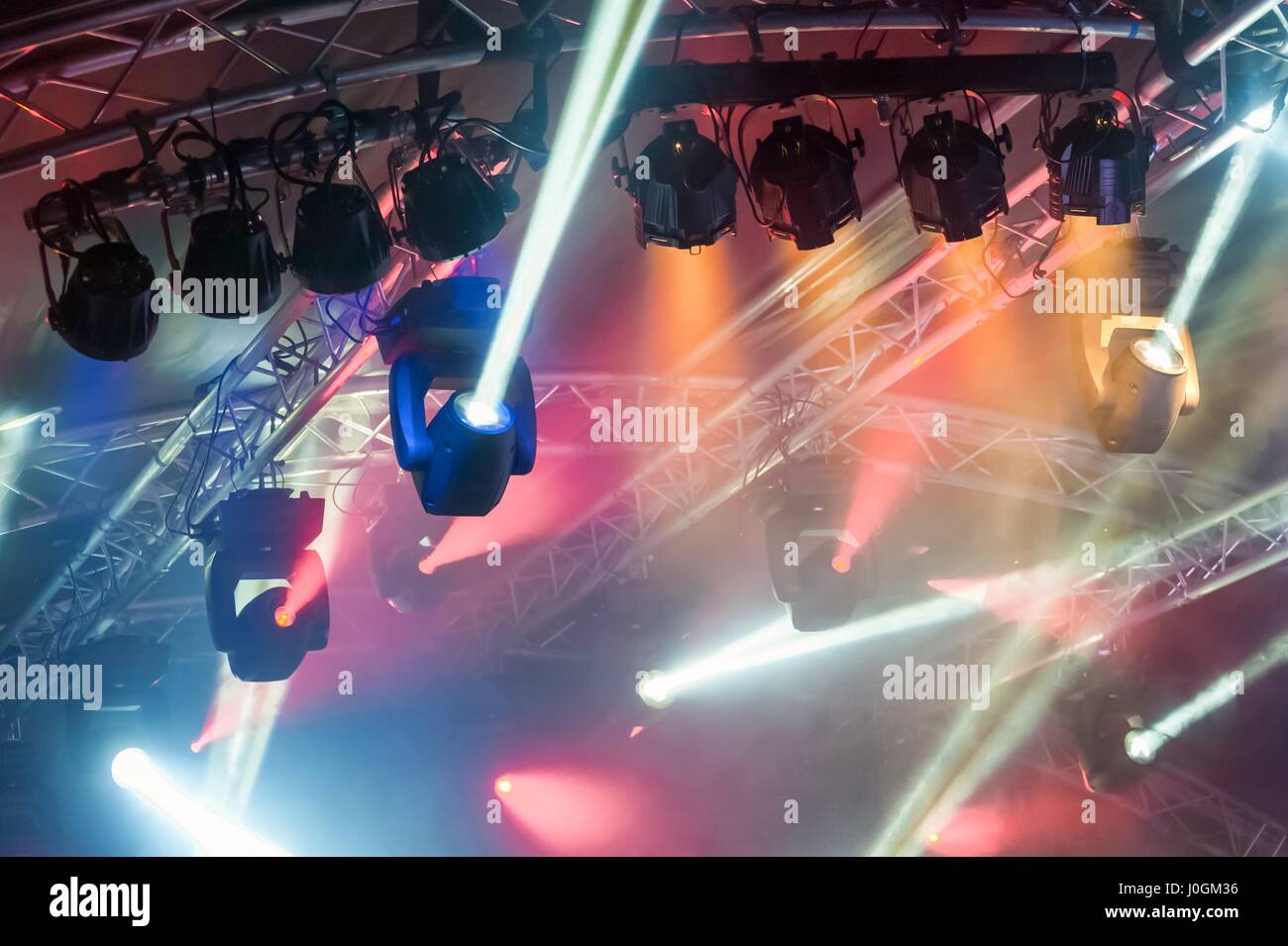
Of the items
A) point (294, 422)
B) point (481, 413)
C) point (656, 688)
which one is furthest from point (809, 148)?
point (656, 688)

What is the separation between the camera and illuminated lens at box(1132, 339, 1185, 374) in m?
3.72

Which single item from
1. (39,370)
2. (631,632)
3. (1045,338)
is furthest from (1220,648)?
(39,370)

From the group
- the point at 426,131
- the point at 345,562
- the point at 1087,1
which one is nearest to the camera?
the point at 426,131

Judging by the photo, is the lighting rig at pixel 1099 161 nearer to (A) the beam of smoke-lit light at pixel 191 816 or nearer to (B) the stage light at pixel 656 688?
(B) the stage light at pixel 656 688

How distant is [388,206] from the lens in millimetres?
4082

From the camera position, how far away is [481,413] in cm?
311

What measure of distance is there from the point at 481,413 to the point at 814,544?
2925mm

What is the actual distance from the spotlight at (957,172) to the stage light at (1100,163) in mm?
206

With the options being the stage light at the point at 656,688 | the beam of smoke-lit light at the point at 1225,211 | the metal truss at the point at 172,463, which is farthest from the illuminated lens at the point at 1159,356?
the stage light at the point at 656,688

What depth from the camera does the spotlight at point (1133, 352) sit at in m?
3.73

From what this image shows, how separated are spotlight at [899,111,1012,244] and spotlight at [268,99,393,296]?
159cm

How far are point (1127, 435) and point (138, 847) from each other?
8544 mm

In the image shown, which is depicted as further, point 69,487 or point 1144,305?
point 69,487

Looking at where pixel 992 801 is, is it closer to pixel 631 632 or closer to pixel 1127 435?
pixel 631 632
